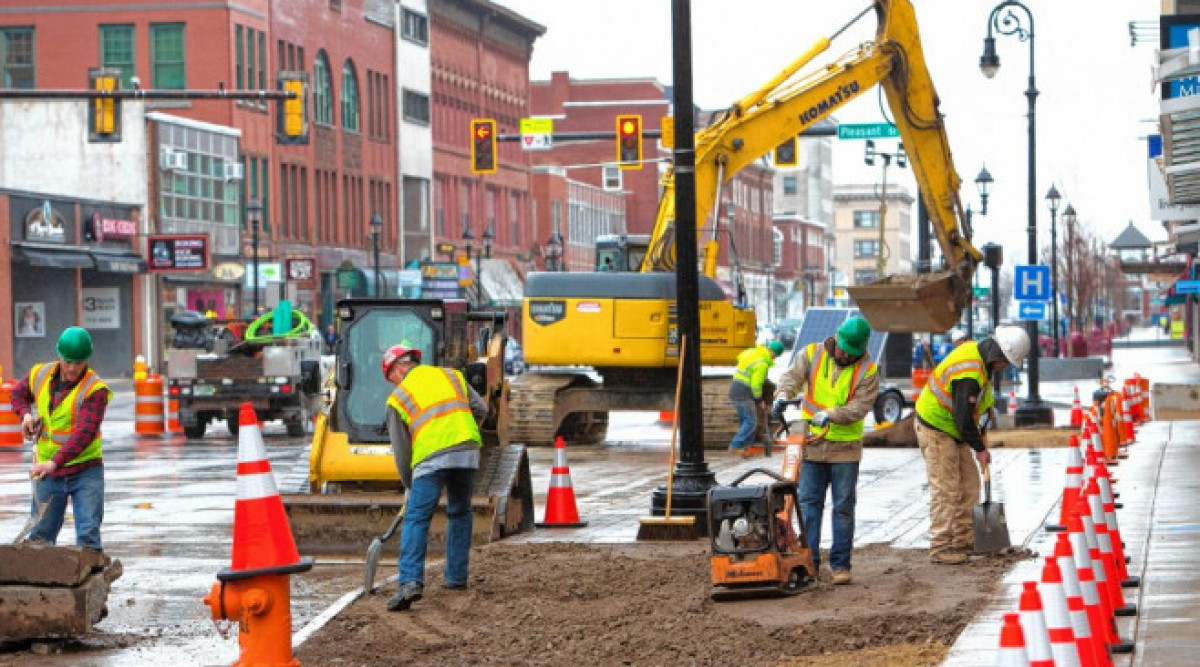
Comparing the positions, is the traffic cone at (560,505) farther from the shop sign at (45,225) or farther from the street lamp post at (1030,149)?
the shop sign at (45,225)

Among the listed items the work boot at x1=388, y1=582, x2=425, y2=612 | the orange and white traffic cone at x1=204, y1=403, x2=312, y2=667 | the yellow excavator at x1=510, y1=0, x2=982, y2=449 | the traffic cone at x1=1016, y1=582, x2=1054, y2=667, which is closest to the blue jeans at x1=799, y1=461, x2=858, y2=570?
the work boot at x1=388, y1=582, x2=425, y2=612

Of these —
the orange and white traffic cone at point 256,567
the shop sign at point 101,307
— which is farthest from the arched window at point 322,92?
the orange and white traffic cone at point 256,567

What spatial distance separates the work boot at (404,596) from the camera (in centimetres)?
1398

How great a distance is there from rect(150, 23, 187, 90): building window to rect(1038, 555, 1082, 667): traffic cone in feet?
224

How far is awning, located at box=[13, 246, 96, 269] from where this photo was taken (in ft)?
200

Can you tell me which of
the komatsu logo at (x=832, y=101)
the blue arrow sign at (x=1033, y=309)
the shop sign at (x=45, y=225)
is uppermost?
the komatsu logo at (x=832, y=101)

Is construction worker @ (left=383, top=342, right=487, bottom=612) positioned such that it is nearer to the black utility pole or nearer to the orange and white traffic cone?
the orange and white traffic cone

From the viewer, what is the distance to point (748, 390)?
3047cm

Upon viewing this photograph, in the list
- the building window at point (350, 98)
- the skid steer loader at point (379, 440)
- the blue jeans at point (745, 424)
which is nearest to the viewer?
the skid steer loader at point (379, 440)

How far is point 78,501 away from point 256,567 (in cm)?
409

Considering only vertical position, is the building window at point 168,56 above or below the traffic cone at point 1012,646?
above

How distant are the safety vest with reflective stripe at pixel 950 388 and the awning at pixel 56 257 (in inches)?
1912

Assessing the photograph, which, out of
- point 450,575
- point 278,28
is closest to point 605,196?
point 278,28

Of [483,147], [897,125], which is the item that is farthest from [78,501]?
[483,147]
